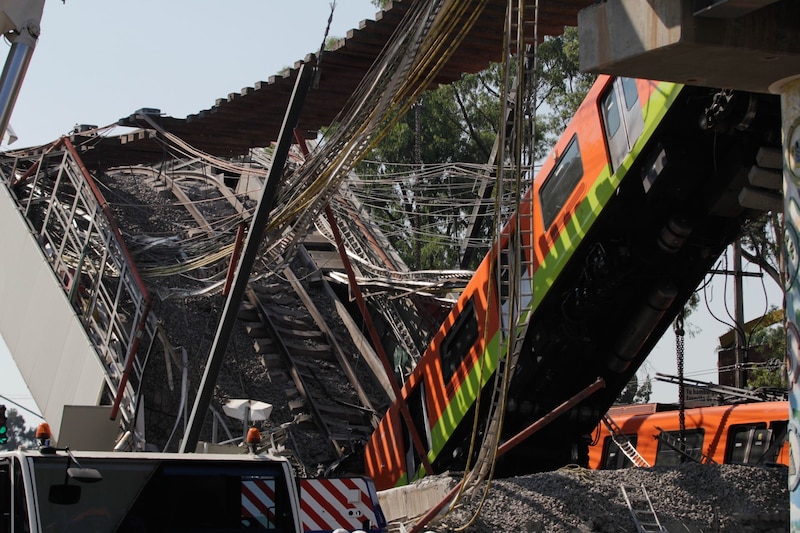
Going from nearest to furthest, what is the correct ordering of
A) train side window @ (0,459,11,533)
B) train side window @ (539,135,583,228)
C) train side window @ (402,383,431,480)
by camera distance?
train side window @ (0,459,11,533) → train side window @ (539,135,583,228) → train side window @ (402,383,431,480)

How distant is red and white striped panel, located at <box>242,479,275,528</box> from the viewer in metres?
7.62

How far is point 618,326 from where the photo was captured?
45.0 feet

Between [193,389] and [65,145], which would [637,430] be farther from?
[65,145]

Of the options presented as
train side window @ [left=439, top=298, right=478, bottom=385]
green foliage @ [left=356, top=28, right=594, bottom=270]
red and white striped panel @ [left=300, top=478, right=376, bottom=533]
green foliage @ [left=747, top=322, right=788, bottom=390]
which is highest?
green foliage @ [left=356, top=28, right=594, bottom=270]

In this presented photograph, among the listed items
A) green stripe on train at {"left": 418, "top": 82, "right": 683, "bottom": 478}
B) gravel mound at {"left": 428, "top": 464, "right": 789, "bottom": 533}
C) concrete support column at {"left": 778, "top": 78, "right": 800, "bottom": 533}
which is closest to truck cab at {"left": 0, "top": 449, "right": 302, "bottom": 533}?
gravel mound at {"left": 428, "top": 464, "right": 789, "bottom": 533}

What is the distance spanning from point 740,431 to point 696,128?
20.2 feet

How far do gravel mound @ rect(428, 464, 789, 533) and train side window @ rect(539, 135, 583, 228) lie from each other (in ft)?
10.4

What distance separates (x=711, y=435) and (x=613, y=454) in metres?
2.74

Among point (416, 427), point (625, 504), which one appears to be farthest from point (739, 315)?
point (625, 504)

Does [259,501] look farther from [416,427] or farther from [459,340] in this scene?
[416,427]

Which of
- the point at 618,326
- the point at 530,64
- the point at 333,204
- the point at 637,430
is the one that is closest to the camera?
the point at 530,64

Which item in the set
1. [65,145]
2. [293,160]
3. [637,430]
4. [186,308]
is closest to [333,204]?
[293,160]

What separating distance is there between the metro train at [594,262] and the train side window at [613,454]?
359 cm

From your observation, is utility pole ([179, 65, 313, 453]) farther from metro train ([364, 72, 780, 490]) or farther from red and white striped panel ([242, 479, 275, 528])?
red and white striped panel ([242, 479, 275, 528])
